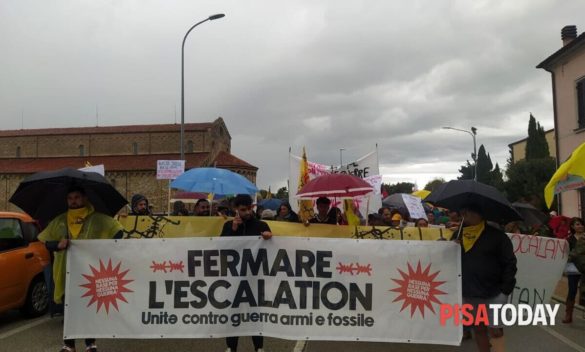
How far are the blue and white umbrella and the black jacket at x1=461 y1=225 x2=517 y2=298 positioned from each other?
221 inches

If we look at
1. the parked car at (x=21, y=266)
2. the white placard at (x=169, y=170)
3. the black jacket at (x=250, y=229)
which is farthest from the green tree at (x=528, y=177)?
the black jacket at (x=250, y=229)

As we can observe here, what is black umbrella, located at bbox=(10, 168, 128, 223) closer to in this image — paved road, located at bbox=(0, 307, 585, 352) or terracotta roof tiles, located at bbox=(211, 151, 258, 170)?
paved road, located at bbox=(0, 307, 585, 352)

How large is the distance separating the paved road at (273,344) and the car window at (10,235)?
1150mm

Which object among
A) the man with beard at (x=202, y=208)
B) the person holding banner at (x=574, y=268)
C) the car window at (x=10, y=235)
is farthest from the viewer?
the man with beard at (x=202, y=208)

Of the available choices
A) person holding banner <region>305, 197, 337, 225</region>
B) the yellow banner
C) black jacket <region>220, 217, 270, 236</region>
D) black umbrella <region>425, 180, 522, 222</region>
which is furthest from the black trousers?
the yellow banner

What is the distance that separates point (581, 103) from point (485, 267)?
66.2ft

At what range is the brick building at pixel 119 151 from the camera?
58969 millimetres

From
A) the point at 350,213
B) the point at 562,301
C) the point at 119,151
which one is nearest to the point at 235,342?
the point at 350,213

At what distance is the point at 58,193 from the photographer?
17.6 feet

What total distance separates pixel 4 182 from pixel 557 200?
200 feet

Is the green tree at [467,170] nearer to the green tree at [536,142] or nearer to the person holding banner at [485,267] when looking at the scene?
the green tree at [536,142]

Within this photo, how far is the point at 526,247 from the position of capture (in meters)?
6.41

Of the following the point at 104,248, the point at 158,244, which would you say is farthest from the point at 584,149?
the point at 104,248

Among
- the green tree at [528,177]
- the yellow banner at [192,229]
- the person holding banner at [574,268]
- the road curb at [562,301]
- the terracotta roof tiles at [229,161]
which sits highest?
the terracotta roof tiles at [229,161]
